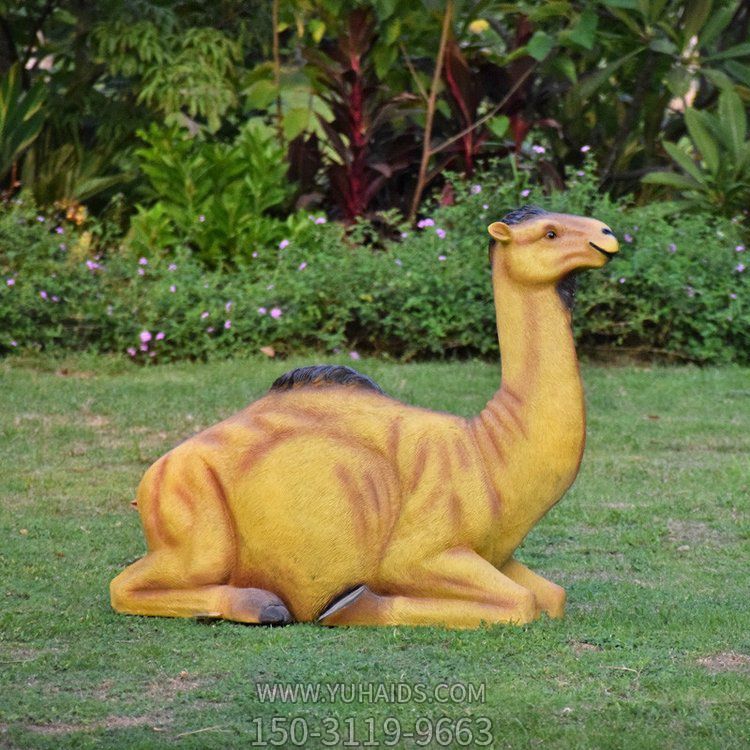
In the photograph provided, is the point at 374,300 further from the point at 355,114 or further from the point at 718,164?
the point at 718,164

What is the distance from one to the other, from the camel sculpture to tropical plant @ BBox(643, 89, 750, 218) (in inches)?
299

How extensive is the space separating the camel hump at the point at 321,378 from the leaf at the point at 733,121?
7.82m

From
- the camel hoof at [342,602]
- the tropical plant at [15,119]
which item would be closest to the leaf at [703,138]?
the tropical plant at [15,119]

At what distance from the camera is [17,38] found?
1501cm

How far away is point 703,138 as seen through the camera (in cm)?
1236

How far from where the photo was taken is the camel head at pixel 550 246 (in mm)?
4910

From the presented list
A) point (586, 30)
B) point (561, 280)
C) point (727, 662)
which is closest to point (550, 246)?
point (561, 280)

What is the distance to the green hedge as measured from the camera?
10828 mm

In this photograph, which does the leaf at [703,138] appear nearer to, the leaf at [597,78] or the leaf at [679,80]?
the leaf at [679,80]

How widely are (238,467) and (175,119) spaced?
851 cm

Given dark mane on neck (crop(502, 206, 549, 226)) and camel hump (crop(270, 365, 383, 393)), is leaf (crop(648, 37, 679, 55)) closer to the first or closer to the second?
dark mane on neck (crop(502, 206, 549, 226))

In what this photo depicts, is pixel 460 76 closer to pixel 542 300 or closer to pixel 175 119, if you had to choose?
pixel 175 119

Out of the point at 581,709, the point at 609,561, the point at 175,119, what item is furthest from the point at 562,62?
the point at 581,709

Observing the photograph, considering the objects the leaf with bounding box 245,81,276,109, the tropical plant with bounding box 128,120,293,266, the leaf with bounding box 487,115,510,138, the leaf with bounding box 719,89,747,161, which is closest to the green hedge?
the tropical plant with bounding box 128,120,293,266
